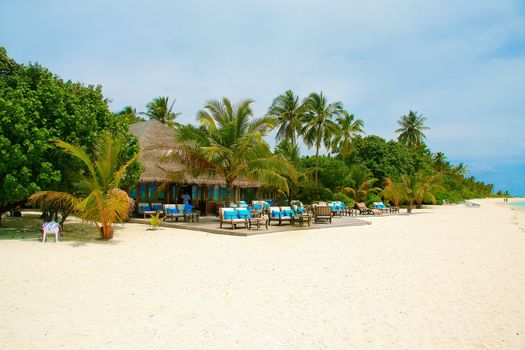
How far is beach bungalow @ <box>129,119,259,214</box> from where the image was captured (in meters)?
18.9

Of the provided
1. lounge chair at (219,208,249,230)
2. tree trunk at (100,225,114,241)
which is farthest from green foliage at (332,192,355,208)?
tree trunk at (100,225,114,241)

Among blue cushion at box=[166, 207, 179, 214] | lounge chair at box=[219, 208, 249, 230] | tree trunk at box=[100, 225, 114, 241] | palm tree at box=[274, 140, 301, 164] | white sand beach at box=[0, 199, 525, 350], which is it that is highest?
palm tree at box=[274, 140, 301, 164]

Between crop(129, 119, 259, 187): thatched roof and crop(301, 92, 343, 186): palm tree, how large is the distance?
909 centimetres

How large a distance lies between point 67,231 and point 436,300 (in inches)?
465

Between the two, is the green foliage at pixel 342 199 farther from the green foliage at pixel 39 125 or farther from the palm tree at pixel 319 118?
the green foliage at pixel 39 125

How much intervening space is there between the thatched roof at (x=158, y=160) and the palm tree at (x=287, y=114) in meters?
9.69

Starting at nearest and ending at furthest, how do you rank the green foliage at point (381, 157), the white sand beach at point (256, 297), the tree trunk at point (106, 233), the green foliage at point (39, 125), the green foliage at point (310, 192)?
the white sand beach at point (256, 297), the green foliage at point (39, 125), the tree trunk at point (106, 233), the green foliage at point (310, 192), the green foliage at point (381, 157)

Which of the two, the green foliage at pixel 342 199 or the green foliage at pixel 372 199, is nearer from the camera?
the green foliage at pixel 342 199

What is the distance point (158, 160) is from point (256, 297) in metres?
15.1

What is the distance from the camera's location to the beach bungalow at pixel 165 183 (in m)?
18.9

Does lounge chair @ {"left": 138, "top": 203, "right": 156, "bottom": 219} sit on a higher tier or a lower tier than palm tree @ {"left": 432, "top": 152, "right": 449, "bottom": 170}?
lower

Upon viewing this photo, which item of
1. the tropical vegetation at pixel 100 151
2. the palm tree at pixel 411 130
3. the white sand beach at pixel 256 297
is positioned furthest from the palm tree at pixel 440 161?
the white sand beach at pixel 256 297

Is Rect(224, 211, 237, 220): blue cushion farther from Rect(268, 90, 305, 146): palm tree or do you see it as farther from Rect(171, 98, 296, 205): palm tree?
Rect(268, 90, 305, 146): palm tree

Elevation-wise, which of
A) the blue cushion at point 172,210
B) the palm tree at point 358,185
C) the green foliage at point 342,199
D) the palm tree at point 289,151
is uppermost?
the palm tree at point 289,151
